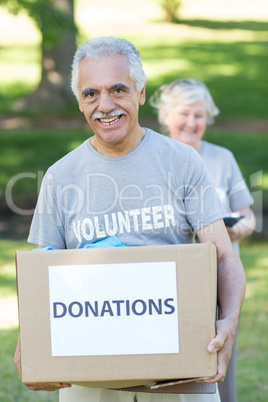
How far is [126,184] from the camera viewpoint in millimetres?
2314

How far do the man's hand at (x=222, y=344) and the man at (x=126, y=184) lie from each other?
140mm

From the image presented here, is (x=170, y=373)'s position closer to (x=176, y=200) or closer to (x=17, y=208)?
(x=176, y=200)

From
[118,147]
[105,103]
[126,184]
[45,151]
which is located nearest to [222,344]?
[126,184]

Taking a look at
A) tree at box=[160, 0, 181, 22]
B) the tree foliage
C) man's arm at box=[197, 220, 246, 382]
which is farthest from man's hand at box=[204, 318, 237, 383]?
tree at box=[160, 0, 181, 22]

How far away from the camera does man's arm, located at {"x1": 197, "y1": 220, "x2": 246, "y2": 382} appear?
2.06 m

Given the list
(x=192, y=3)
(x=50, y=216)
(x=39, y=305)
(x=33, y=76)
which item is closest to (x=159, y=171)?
(x=50, y=216)

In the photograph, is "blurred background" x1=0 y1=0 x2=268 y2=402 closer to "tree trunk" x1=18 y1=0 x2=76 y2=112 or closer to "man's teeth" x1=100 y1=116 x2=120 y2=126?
"tree trunk" x1=18 y1=0 x2=76 y2=112

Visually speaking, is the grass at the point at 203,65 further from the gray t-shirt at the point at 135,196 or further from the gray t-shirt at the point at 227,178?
the gray t-shirt at the point at 135,196

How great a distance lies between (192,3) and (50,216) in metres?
29.6

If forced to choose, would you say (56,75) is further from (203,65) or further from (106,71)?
(106,71)

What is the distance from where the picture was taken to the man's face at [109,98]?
2.26 m

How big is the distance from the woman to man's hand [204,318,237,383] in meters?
1.40

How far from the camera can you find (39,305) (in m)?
2.05

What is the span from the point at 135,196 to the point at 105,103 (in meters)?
0.33
